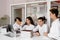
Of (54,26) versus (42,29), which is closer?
(54,26)

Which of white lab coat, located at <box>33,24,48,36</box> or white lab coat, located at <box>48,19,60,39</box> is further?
white lab coat, located at <box>33,24,48,36</box>

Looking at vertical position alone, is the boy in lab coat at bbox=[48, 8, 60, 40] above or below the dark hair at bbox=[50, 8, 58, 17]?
below

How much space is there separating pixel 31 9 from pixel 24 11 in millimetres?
108

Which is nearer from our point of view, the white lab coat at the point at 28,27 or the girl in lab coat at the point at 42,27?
the girl in lab coat at the point at 42,27

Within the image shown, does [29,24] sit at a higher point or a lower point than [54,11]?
lower

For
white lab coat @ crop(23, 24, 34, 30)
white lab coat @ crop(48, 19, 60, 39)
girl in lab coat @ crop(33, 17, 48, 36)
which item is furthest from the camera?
white lab coat @ crop(23, 24, 34, 30)

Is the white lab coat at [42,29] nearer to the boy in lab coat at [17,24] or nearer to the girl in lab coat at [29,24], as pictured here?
the girl in lab coat at [29,24]

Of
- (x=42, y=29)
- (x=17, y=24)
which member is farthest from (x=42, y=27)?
(x=17, y=24)

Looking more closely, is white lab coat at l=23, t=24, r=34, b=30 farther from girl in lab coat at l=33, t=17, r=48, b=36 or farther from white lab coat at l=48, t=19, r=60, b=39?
white lab coat at l=48, t=19, r=60, b=39

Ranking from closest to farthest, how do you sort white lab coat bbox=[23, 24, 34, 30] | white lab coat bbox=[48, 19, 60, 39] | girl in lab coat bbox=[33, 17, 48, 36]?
white lab coat bbox=[48, 19, 60, 39]
girl in lab coat bbox=[33, 17, 48, 36]
white lab coat bbox=[23, 24, 34, 30]

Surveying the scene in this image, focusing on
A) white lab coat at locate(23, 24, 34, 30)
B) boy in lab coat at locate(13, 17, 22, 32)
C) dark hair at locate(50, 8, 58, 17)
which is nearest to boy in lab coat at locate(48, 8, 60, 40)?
dark hair at locate(50, 8, 58, 17)

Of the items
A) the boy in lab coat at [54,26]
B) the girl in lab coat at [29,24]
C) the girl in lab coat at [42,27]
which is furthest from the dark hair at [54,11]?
the girl in lab coat at [29,24]

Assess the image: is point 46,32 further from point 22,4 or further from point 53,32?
point 22,4

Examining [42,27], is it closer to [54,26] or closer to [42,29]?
[42,29]
